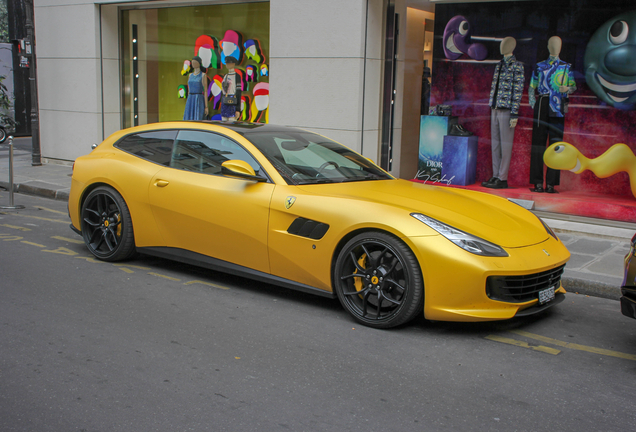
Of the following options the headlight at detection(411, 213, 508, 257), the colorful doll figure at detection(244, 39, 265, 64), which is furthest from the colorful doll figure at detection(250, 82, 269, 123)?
the headlight at detection(411, 213, 508, 257)

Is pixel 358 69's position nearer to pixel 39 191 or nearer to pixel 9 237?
pixel 9 237

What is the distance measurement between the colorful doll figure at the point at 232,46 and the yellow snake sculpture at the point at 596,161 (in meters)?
6.29

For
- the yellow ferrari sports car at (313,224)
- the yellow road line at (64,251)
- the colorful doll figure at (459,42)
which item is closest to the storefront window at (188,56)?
the colorful doll figure at (459,42)

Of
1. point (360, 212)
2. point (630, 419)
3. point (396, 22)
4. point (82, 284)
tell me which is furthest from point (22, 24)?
point (630, 419)

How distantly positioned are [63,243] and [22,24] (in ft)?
63.4

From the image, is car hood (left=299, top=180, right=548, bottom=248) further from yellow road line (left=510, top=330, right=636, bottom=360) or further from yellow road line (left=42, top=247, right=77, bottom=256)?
yellow road line (left=42, top=247, right=77, bottom=256)

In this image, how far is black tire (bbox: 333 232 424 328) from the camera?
451cm

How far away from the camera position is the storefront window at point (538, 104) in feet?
29.9

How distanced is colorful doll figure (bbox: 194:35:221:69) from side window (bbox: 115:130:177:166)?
6908mm

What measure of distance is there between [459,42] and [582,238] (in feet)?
13.1

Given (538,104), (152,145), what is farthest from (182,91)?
(152,145)

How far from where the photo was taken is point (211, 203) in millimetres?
5500

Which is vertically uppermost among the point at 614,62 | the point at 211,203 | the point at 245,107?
the point at 614,62

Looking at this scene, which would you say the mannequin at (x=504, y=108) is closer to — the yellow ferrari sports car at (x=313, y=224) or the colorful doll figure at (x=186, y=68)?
the yellow ferrari sports car at (x=313, y=224)
